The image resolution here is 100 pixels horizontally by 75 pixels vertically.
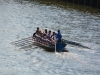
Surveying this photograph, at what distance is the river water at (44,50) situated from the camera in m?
31.6

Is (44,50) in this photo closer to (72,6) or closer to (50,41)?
(50,41)

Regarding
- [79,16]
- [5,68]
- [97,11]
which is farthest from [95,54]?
[97,11]

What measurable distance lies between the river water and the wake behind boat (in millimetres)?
658

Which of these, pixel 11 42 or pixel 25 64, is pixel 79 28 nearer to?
pixel 11 42

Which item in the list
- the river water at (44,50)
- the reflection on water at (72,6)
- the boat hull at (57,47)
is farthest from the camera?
the reflection on water at (72,6)

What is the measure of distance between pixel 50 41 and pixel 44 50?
4.23ft

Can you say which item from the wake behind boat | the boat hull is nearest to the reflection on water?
the wake behind boat

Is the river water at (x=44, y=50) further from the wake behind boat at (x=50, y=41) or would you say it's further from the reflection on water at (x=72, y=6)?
the reflection on water at (x=72, y=6)

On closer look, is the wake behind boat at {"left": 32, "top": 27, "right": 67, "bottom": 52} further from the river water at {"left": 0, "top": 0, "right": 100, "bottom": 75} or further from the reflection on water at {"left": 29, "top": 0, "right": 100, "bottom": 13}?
the reflection on water at {"left": 29, "top": 0, "right": 100, "bottom": 13}

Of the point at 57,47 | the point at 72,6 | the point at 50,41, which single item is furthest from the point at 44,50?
the point at 72,6

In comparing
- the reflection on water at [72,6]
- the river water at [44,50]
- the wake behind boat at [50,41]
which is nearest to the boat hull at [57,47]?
the wake behind boat at [50,41]

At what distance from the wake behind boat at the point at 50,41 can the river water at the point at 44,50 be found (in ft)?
2.16

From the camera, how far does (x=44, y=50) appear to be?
38.1 meters

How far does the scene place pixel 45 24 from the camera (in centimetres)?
5759
